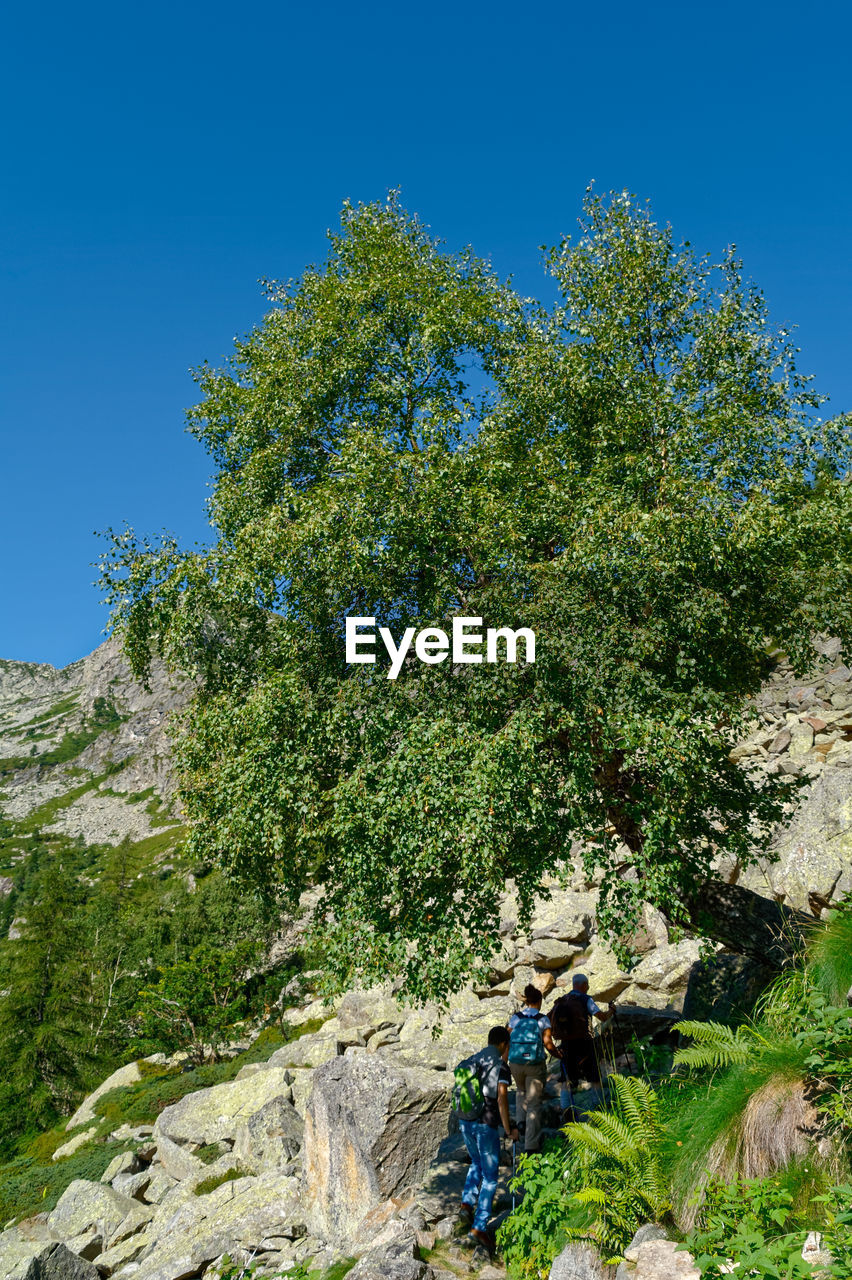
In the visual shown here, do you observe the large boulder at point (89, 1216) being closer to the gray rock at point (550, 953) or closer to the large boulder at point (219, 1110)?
the large boulder at point (219, 1110)

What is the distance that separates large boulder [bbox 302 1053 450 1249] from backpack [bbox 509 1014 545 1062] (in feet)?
8.72

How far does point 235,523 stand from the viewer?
16.6 metres

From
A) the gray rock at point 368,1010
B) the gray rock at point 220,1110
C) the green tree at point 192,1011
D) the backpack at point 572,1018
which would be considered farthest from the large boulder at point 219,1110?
the green tree at point 192,1011

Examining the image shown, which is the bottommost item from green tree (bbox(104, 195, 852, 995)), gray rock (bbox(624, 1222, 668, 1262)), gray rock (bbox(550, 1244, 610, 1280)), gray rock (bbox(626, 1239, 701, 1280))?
gray rock (bbox(550, 1244, 610, 1280))

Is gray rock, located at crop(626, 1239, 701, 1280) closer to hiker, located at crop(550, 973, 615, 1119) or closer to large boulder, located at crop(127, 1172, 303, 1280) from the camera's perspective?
hiker, located at crop(550, 973, 615, 1119)

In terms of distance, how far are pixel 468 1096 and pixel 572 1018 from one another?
2.95 metres

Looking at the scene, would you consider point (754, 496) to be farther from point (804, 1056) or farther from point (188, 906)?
point (188, 906)

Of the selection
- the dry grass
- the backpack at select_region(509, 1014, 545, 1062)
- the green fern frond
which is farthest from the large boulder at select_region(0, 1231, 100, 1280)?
the dry grass

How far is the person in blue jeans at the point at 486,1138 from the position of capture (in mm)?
10922

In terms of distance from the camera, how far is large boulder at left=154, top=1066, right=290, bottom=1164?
20.7 metres

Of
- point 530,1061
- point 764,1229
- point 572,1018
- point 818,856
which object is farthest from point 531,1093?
point 818,856

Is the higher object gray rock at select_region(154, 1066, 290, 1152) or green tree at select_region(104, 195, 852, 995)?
green tree at select_region(104, 195, 852, 995)

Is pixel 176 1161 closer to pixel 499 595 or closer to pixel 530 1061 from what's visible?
pixel 530 1061

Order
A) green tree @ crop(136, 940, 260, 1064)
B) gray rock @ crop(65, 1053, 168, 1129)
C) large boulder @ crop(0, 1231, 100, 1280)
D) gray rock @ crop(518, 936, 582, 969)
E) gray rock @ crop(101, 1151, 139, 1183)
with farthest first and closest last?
green tree @ crop(136, 940, 260, 1064) → gray rock @ crop(65, 1053, 168, 1129) → gray rock @ crop(101, 1151, 139, 1183) → gray rock @ crop(518, 936, 582, 969) → large boulder @ crop(0, 1231, 100, 1280)
